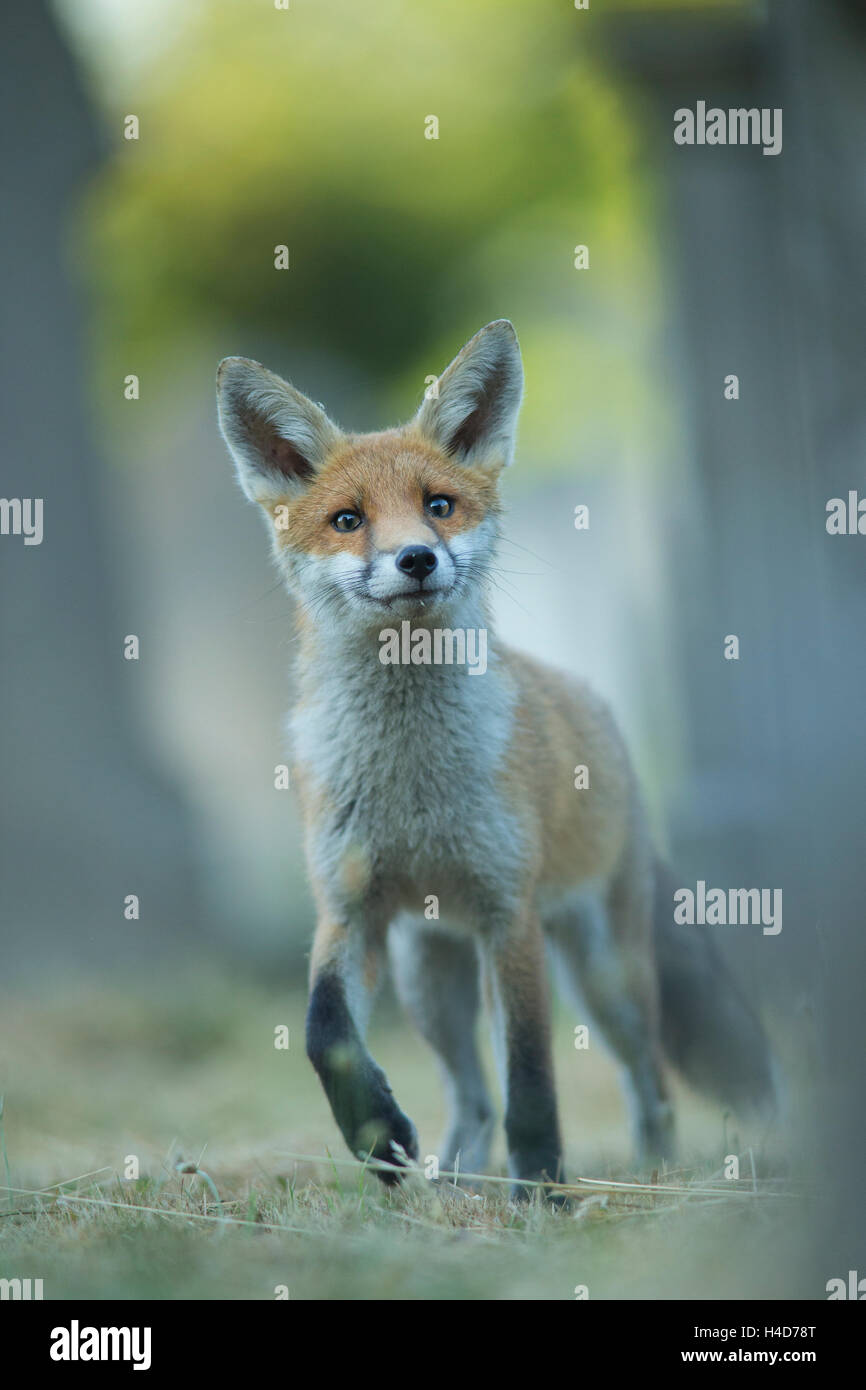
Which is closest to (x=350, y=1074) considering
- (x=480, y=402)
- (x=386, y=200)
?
(x=480, y=402)

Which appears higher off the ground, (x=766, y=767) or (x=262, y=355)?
(x=262, y=355)

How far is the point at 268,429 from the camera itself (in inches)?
116

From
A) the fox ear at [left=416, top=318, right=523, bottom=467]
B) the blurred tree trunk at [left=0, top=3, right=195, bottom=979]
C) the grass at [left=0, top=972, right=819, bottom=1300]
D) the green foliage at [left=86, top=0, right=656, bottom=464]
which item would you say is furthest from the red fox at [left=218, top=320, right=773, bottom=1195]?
the blurred tree trunk at [left=0, top=3, right=195, bottom=979]

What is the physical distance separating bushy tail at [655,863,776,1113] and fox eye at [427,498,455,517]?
1549mm

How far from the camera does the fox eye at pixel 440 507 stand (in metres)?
2.85

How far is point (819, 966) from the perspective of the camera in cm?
250

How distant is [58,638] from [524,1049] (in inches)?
91.1

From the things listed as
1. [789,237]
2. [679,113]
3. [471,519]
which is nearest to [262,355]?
[471,519]

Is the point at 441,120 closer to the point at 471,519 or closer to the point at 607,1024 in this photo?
the point at 471,519

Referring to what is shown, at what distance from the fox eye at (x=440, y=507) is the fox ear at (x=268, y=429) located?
13.6 inches

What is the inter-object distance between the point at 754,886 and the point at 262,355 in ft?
7.48

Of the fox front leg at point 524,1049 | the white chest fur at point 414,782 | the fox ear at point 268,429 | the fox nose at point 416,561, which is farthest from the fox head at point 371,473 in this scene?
the fox front leg at point 524,1049

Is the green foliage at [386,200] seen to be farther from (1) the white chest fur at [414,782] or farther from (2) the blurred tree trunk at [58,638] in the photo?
(1) the white chest fur at [414,782]

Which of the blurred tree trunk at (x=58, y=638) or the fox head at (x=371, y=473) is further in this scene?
the blurred tree trunk at (x=58, y=638)
